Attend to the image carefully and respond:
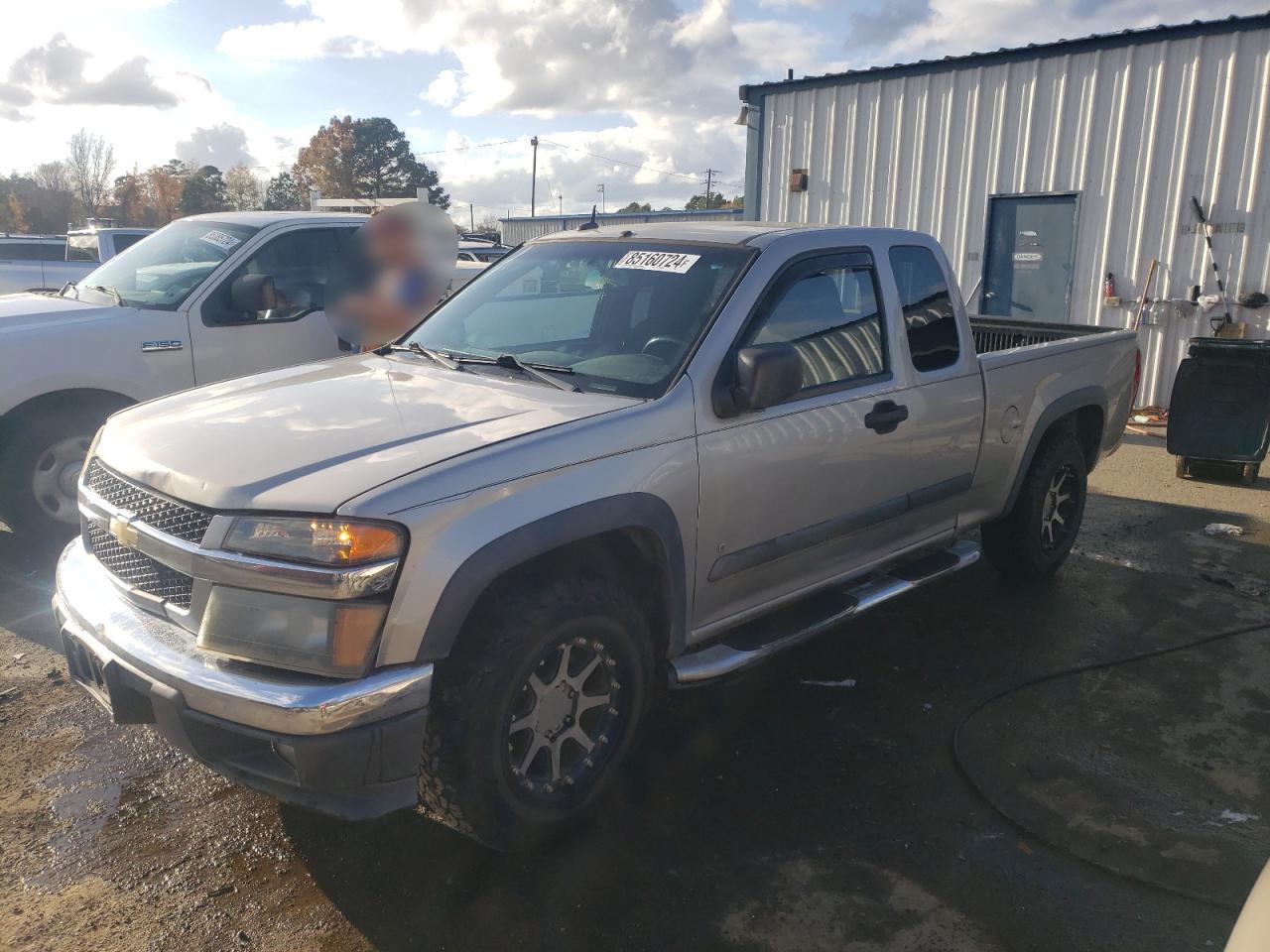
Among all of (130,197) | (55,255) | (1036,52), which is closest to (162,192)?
(130,197)

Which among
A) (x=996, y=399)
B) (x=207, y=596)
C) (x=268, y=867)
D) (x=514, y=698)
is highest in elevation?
(x=996, y=399)

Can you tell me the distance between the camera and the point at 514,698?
2799 mm

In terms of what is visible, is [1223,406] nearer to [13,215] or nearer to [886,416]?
[886,416]

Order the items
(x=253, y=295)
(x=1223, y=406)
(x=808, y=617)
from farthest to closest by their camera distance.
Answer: (x=1223, y=406) < (x=253, y=295) < (x=808, y=617)

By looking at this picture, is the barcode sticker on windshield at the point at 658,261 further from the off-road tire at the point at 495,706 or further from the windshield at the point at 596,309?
the off-road tire at the point at 495,706

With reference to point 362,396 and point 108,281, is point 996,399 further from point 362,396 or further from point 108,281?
point 108,281

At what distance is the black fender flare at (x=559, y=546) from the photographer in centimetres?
255

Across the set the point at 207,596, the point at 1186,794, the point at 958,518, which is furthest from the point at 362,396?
the point at 1186,794

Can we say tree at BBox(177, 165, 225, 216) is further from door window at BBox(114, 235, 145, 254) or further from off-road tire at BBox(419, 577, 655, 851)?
off-road tire at BBox(419, 577, 655, 851)

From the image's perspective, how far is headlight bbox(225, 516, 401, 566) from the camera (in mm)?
2451

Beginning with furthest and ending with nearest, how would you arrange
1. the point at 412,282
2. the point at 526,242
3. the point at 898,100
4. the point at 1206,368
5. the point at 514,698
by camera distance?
1. the point at 898,100
2. the point at 1206,368
3. the point at 412,282
4. the point at 526,242
5. the point at 514,698

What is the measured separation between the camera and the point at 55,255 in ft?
49.2

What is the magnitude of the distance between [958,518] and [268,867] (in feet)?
10.9

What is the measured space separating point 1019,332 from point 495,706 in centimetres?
488
